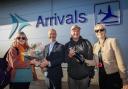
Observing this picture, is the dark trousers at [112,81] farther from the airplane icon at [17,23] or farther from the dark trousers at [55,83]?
the airplane icon at [17,23]

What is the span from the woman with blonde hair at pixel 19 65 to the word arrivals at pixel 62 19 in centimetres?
291

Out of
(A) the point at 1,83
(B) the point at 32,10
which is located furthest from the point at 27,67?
(B) the point at 32,10

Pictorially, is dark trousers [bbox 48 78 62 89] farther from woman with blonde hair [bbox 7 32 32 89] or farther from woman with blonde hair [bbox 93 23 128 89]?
woman with blonde hair [bbox 93 23 128 89]

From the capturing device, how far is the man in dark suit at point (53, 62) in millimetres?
6516

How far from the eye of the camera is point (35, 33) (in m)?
9.90

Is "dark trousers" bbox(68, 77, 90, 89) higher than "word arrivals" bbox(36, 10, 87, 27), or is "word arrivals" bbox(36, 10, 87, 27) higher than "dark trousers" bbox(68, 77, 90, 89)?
"word arrivals" bbox(36, 10, 87, 27)

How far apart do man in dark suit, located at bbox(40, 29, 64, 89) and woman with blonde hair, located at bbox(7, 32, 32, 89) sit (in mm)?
448

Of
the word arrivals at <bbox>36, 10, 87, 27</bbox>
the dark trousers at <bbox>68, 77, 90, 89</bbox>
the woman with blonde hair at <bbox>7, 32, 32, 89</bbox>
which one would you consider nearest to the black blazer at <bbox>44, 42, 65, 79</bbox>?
the dark trousers at <bbox>68, 77, 90, 89</bbox>

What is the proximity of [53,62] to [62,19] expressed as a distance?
9.96 ft

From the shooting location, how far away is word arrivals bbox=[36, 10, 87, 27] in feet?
29.2

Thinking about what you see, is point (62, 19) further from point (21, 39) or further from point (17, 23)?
point (21, 39)

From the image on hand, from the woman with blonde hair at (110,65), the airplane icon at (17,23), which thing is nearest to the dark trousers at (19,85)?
the woman with blonde hair at (110,65)

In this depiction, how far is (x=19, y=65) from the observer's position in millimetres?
6281

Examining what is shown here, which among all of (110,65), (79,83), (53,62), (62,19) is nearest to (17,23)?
(62,19)
